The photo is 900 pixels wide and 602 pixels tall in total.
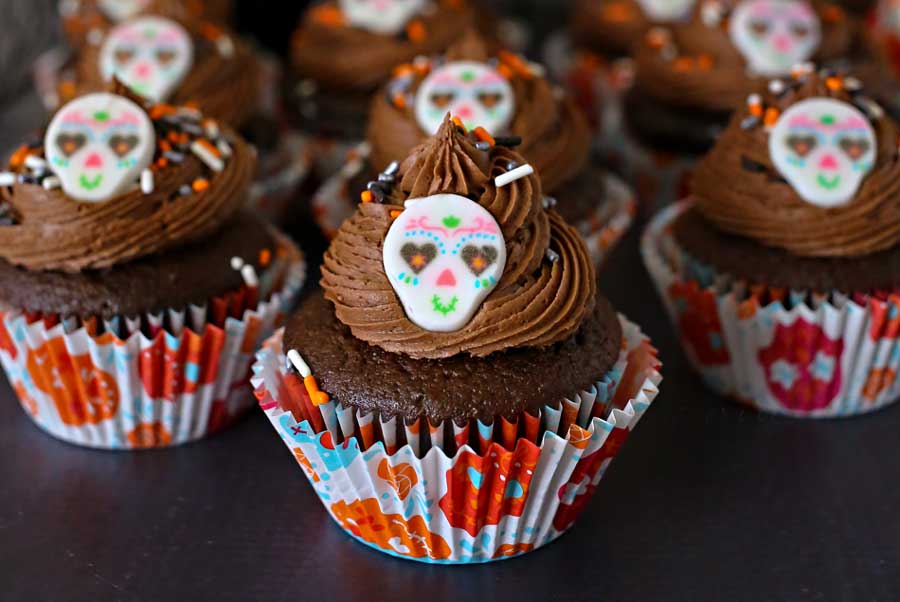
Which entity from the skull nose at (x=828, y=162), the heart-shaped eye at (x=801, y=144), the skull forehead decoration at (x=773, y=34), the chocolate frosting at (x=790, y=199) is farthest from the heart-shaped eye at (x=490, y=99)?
the skull forehead decoration at (x=773, y=34)

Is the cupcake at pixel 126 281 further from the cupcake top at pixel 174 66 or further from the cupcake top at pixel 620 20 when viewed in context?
the cupcake top at pixel 620 20

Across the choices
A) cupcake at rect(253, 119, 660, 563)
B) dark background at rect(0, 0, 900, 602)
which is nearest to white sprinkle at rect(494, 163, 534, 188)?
cupcake at rect(253, 119, 660, 563)

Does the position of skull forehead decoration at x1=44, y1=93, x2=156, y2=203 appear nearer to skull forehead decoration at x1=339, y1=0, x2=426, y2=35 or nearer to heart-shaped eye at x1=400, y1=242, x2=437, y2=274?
heart-shaped eye at x1=400, y1=242, x2=437, y2=274

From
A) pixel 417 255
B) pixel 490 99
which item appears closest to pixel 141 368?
pixel 417 255

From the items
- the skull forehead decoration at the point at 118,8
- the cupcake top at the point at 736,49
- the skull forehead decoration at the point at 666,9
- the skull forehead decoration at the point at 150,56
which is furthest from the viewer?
the skull forehead decoration at the point at 666,9

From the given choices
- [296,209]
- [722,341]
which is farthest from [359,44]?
[722,341]

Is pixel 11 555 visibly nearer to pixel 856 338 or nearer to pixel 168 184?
pixel 168 184
